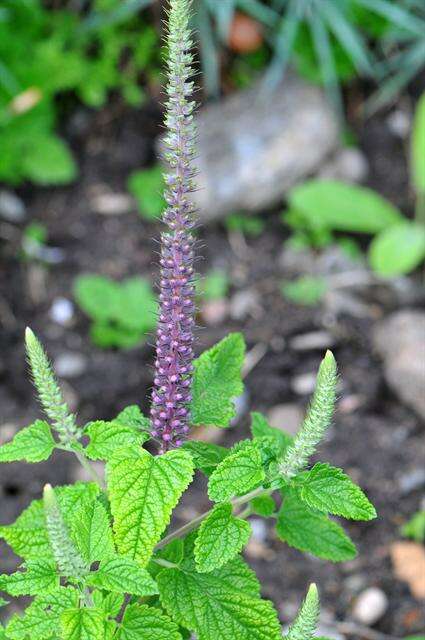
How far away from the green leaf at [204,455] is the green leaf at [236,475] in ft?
0.47

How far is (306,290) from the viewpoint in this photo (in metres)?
4.96

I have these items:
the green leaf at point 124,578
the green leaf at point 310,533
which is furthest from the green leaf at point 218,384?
the green leaf at point 124,578

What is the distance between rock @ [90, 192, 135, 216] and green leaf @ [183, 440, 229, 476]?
10.7 feet

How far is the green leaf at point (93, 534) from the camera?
6.53ft

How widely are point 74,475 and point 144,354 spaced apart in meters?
0.77

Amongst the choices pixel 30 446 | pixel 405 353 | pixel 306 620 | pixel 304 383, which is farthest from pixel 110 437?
pixel 405 353

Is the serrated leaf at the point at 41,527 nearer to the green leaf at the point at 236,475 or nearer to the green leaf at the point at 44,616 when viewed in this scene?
the green leaf at the point at 44,616

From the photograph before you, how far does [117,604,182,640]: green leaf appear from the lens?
2008 millimetres

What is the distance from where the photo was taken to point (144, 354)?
182 inches

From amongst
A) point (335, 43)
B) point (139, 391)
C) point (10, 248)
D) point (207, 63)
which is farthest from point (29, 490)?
point (335, 43)

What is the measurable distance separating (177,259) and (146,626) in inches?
30.3

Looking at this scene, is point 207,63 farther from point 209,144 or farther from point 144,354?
point 144,354

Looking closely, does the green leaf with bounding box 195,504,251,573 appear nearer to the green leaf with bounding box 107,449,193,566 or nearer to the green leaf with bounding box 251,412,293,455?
the green leaf with bounding box 107,449,193,566

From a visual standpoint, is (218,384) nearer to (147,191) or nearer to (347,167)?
(147,191)
